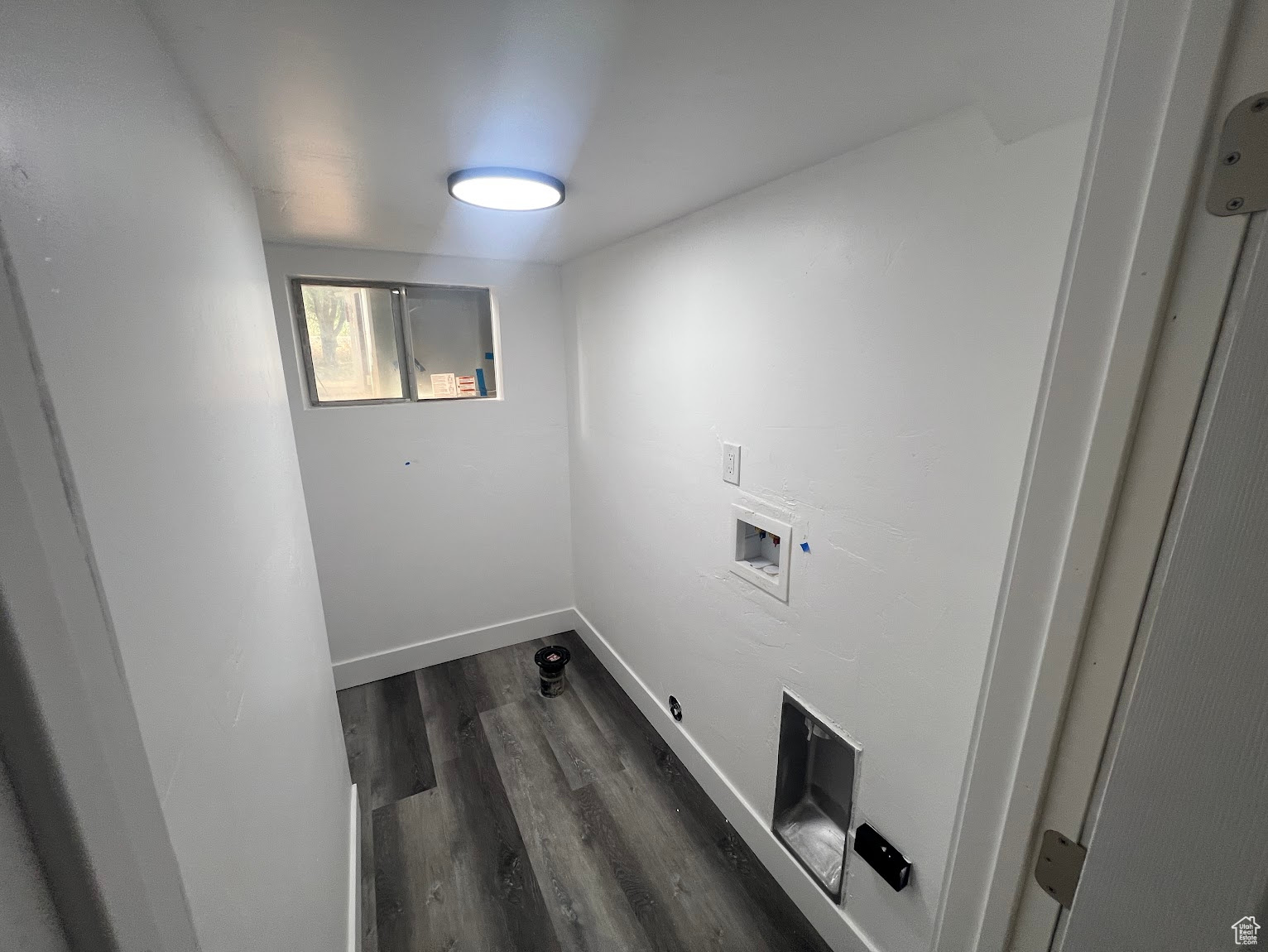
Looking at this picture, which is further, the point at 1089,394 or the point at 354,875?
the point at 354,875

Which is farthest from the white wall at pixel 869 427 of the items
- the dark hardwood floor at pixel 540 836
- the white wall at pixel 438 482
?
the white wall at pixel 438 482

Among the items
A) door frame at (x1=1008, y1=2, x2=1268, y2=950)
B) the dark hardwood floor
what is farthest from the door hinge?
the dark hardwood floor

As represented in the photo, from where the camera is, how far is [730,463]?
5.56 feet

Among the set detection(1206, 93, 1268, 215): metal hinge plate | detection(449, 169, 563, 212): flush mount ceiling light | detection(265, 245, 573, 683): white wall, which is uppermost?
detection(449, 169, 563, 212): flush mount ceiling light

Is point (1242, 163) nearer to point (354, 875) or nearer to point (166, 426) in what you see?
point (166, 426)

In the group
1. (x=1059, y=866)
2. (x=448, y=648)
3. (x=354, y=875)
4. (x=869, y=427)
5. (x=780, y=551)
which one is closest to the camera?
(x=1059, y=866)

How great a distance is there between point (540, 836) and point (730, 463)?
5.18 feet

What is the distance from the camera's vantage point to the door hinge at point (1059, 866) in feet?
1.92

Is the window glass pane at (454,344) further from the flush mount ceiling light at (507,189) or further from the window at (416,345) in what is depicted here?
the flush mount ceiling light at (507,189)

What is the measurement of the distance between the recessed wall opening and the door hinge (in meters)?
0.89

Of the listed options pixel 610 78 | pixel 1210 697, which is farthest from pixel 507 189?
pixel 1210 697

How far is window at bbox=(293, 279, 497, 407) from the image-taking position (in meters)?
2.72

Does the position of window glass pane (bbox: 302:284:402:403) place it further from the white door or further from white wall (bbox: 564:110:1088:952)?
the white door

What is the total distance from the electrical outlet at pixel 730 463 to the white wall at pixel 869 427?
0.04m
